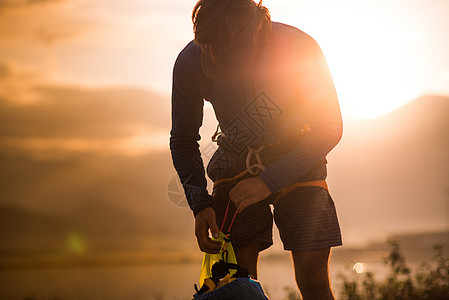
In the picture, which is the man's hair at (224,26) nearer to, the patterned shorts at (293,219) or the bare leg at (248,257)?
the patterned shorts at (293,219)

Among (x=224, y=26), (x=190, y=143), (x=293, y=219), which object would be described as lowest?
(x=293, y=219)

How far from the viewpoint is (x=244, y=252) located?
14.7ft

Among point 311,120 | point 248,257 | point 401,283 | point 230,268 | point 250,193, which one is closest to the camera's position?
point 230,268

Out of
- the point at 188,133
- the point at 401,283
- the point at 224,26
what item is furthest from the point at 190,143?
the point at 401,283

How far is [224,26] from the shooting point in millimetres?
3875

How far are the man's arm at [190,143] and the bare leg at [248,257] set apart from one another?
1.36 ft

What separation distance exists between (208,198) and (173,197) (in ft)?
2.38

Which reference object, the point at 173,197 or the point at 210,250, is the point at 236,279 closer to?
the point at 210,250

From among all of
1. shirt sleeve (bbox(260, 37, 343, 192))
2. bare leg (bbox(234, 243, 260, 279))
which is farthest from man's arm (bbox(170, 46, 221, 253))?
shirt sleeve (bbox(260, 37, 343, 192))

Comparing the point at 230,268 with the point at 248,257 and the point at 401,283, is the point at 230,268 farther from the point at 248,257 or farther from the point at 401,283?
the point at 401,283

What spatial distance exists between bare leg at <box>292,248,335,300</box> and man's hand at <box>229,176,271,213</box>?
538mm

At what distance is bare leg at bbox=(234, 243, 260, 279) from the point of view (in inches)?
177

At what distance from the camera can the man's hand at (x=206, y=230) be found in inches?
163

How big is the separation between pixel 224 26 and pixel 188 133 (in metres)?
1.06
